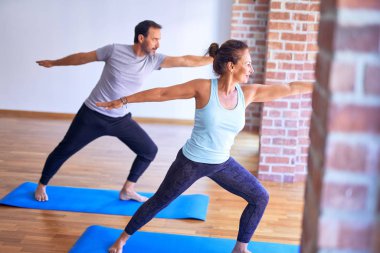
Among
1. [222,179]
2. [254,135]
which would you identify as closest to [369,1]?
[222,179]

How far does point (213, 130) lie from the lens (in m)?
A: 2.55

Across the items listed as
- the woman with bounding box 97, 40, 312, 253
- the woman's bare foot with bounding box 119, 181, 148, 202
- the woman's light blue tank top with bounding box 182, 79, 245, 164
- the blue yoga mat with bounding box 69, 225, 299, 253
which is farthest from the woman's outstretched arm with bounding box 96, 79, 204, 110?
the woman's bare foot with bounding box 119, 181, 148, 202

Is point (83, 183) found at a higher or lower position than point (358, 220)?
lower

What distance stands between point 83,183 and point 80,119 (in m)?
0.88

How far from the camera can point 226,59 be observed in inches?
102

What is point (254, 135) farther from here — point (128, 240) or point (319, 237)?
point (319, 237)

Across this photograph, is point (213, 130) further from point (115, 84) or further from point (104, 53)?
point (104, 53)

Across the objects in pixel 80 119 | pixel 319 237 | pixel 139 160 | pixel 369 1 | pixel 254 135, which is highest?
pixel 369 1

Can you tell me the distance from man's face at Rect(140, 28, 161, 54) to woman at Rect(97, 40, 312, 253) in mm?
822

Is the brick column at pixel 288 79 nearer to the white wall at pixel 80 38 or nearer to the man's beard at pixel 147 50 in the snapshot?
the man's beard at pixel 147 50

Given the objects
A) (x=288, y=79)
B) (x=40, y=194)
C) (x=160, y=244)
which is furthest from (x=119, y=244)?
(x=288, y=79)

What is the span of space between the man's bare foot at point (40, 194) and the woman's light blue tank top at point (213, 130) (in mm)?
1484

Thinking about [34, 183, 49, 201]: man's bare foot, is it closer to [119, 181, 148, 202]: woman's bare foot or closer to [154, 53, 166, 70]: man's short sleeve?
[119, 181, 148, 202]: woman's bare foot

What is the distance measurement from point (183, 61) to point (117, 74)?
51 cm
